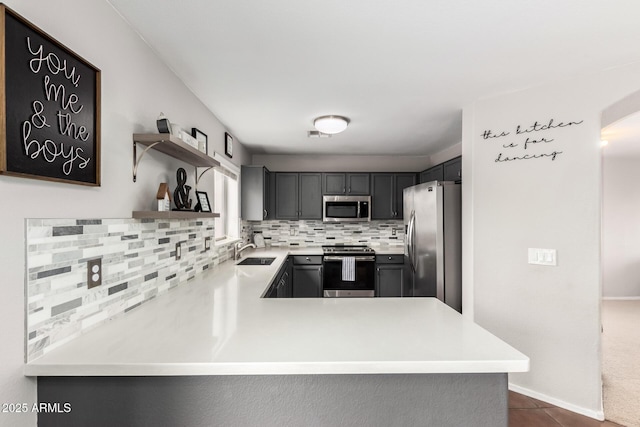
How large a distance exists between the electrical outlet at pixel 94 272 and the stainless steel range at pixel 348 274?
3.04 m

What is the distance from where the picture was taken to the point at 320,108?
Answer: 8.88 ft

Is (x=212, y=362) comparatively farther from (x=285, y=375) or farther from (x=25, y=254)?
(x=25, y=254)

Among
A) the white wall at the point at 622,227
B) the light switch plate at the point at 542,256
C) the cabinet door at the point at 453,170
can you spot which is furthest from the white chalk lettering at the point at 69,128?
the white wall at the point at 622,227

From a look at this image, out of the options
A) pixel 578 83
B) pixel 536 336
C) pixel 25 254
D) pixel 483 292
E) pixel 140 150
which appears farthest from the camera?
pixel 483 292

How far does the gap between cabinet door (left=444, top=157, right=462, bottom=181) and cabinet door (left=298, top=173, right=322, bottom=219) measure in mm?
1805

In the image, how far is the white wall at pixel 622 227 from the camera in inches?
193

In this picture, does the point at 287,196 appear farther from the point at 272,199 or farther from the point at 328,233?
the point at 328,233

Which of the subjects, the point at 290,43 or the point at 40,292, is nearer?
the point at 40,292

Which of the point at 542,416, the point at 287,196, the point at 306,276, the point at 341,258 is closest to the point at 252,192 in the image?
the point at 287,196

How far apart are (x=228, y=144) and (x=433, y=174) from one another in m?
2.69

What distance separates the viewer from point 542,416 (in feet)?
6.80

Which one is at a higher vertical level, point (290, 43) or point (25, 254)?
point (290, 43)

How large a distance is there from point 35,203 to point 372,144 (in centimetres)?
363

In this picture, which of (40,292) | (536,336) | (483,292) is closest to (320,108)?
(483,292)
